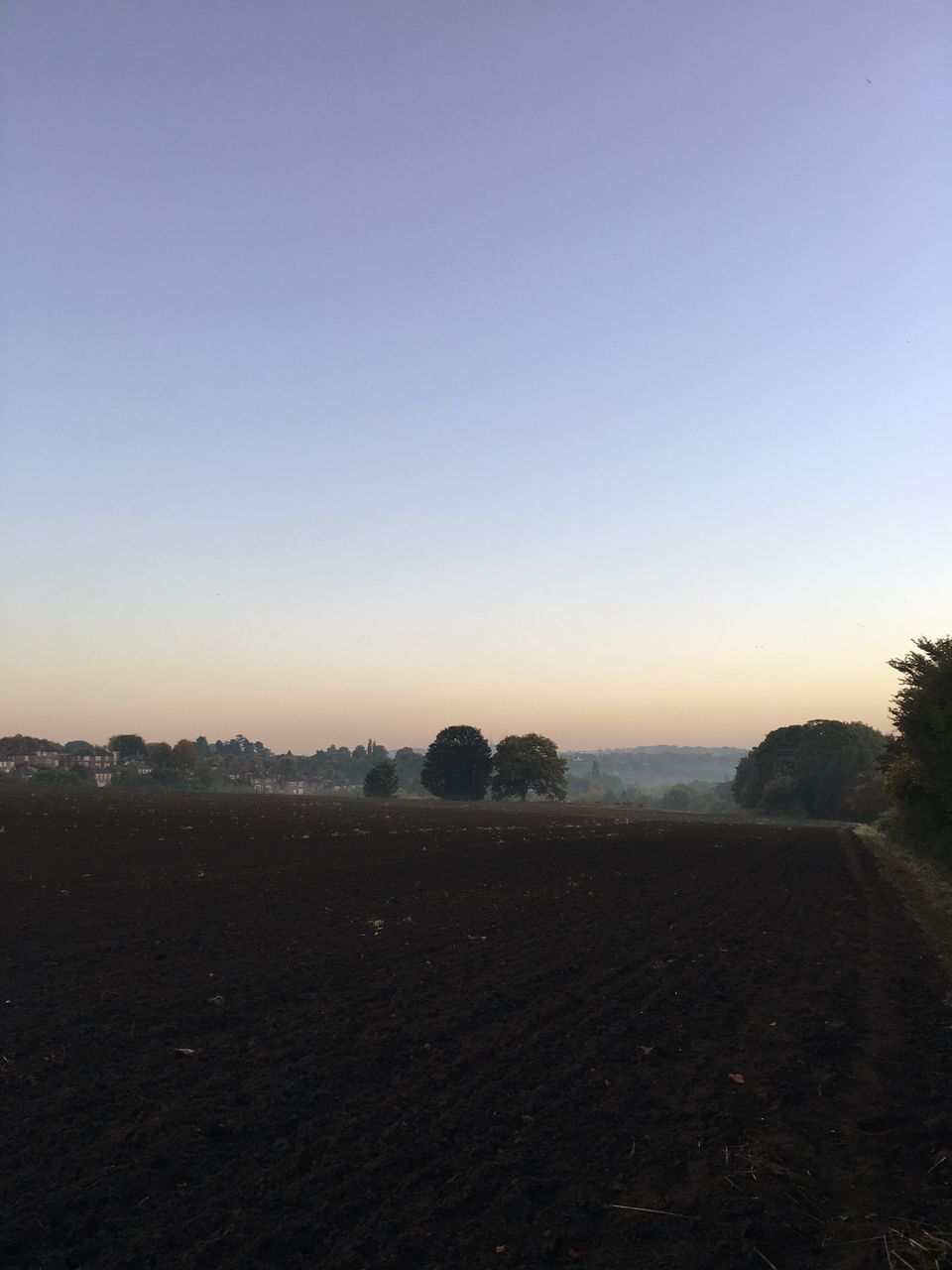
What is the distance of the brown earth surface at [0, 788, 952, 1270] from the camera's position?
18.7ft

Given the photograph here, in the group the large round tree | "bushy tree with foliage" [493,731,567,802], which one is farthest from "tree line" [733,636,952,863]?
the large round tree

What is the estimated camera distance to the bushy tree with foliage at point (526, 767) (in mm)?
138000

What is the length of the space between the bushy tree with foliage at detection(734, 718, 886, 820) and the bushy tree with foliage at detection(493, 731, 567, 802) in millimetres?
35413

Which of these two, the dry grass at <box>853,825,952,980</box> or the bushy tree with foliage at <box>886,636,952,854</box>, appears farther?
the bushy tree with foliage at <box>886,636,952,854</box>

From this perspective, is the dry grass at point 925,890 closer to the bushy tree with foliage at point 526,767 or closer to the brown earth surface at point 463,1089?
the brown earth surface at point 463,1089

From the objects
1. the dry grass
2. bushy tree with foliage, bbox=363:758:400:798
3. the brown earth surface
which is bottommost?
bushy tree with foliage, bbox=363:758:400:798

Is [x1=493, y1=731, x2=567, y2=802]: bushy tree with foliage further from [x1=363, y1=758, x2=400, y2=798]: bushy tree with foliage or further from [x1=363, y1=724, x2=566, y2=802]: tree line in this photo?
[x1=363, y1=758, x2=400, y2=798]: bushy tree with foliage

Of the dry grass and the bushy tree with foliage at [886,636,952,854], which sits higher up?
the bushy tree with foliage at [886,636,952,854]

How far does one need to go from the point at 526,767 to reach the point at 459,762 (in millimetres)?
11658

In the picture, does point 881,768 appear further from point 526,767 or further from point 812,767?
point 526,767

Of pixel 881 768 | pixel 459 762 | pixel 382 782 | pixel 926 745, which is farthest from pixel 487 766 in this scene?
pixel 926 745

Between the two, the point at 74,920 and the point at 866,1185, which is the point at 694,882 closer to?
the point at 74,920

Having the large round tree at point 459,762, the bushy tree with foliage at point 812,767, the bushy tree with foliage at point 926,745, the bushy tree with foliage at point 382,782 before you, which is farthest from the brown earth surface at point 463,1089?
the bushy tree with foliage at point 382,782

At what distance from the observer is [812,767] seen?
120 meters
